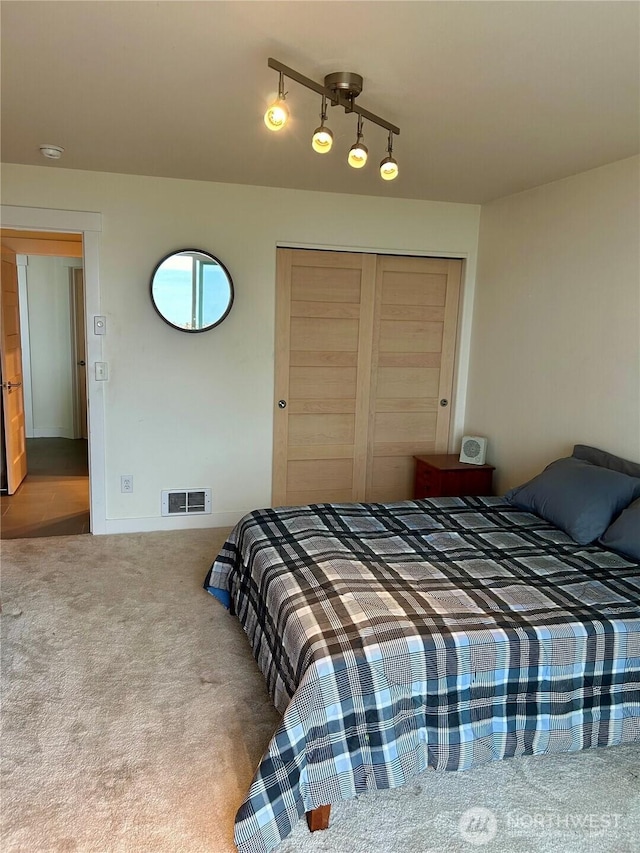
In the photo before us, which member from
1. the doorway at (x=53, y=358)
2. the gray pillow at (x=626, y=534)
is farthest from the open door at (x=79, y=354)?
the gray pillow at (x=626, y=534)

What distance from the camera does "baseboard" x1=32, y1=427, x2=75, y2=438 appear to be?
7.10m

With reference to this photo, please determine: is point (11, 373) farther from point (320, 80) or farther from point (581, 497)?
point (581, 497)

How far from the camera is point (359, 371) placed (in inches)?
170

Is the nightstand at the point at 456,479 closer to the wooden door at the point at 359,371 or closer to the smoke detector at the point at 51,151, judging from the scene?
the wooden door at the point at 359,371

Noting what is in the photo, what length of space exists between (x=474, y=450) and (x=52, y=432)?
5.22m

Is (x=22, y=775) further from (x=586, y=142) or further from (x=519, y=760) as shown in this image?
(x=586, y=142)

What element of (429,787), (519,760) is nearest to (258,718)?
(429,787)

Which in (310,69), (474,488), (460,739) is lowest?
(460,739)

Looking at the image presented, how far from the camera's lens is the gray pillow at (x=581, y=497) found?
105 inches

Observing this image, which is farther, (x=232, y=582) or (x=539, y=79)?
(x=232, y=582)

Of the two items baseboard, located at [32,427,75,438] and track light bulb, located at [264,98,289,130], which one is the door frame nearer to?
track light bulb, located at [264,98,289,130]

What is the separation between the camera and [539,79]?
2.12m

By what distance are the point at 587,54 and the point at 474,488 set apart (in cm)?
265

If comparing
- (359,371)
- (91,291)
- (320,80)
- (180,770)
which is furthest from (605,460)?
(91,291)
